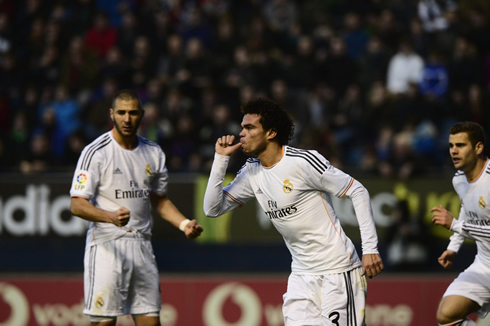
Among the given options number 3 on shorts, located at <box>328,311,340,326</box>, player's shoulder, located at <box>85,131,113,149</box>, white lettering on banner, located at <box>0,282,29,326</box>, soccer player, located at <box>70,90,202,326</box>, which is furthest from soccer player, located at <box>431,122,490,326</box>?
white lettering on banner, located at <box>0,282,29,326</box>

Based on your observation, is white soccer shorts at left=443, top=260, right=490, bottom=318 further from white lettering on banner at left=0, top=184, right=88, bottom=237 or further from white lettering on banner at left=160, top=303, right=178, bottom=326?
white lettering on banner at left=0, top=184, right=88, bottom=237

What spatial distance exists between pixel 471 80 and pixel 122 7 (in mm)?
7395

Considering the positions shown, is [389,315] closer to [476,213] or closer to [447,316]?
[447,316]

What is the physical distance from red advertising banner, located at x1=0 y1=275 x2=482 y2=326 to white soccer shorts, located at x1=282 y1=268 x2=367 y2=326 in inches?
163

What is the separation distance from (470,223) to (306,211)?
6.15 ft

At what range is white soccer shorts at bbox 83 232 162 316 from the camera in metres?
6.46

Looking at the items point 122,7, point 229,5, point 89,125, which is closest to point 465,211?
point 89,125

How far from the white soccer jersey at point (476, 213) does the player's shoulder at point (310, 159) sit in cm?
149

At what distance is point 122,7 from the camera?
15422mm

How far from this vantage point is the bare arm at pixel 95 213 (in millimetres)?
5859

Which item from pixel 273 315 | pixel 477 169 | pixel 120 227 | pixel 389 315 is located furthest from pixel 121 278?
pixel 389 315

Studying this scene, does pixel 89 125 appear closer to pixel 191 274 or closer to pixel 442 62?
pixel 191 274

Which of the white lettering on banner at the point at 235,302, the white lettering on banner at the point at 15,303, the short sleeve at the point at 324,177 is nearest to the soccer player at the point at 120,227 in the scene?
the short sleeve at the point at 324,177

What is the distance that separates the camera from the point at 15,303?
1005cm
